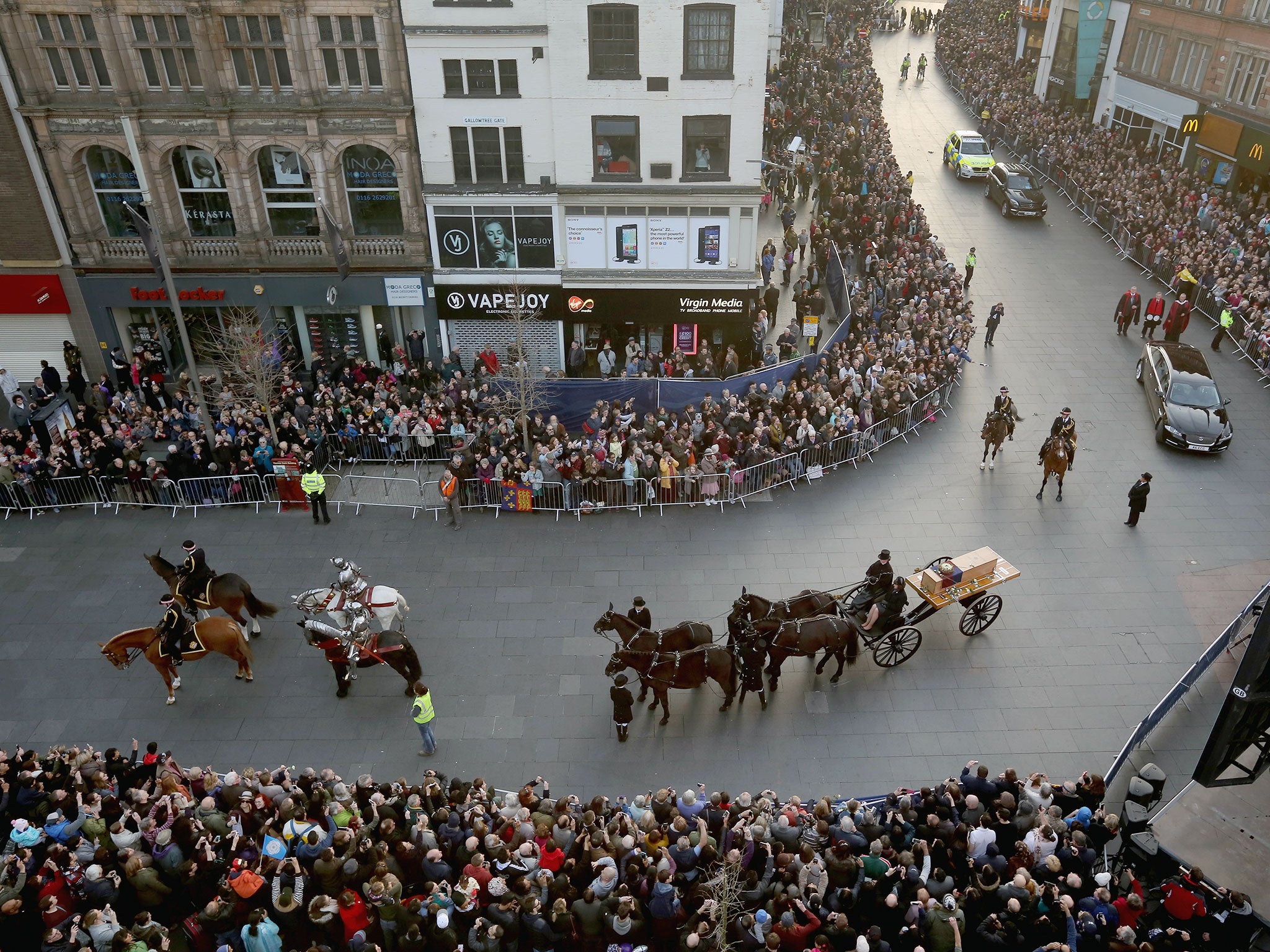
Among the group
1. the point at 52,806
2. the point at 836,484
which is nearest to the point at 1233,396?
the point at 836,484

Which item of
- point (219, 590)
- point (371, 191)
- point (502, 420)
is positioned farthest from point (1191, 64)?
point (219, 590)

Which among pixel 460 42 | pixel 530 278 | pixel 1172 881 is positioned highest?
pixel 460 42

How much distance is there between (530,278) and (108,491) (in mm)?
13005

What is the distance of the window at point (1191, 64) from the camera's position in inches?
1464

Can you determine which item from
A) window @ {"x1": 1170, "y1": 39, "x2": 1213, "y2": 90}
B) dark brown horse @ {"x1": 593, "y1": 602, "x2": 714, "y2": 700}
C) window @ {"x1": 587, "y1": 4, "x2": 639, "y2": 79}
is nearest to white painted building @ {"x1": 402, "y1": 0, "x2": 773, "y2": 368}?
window @ {"x1": 587, "y1": 4, "x2": 639, "y2": 79}

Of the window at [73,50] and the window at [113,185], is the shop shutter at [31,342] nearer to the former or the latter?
the window at [113,185]

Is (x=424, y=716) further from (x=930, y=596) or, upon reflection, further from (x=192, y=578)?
(x=930, y=596)

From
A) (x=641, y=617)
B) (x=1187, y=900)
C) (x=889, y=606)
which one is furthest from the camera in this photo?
(x=889, y=606)

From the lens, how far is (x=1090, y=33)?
4356cm

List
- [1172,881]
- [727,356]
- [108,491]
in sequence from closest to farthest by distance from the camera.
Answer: [1172,881], [108,491], [727,356]

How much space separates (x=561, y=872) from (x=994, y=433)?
51.0 ft

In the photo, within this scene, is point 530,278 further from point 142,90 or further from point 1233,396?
point 1233,396

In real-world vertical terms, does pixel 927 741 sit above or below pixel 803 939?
below

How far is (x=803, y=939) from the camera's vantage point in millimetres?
11094
